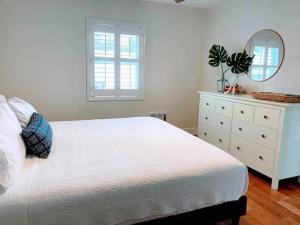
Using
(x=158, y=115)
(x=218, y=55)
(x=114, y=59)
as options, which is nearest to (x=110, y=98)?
(x=114, y=59)

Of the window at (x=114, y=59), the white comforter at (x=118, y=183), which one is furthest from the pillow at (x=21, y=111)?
the window at (x=114, y=59)

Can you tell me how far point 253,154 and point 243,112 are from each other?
1.73ft

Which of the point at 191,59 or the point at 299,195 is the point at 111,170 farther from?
the point at 191,59

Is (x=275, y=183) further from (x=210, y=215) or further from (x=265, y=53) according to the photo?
(x=265, y=53)

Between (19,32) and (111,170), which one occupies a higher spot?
(19,32)

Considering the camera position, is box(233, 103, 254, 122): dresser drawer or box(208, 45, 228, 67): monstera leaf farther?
box(208, 45, 228, 67): monstera leaf

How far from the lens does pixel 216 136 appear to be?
345cm

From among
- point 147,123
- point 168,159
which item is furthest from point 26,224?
point 147,123

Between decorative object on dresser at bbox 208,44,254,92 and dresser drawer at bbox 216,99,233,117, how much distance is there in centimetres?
59

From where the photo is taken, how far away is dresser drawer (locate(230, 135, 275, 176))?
2.60 meters

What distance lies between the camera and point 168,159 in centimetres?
172

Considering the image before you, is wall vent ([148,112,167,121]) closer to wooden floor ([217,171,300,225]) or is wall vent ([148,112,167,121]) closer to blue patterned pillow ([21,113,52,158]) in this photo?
wooden floor ([217,171,300,225])

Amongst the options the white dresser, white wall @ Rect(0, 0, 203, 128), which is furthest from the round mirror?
white wall @ Rect(0, 0, 203, 128)

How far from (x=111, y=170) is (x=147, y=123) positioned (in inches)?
51.6
